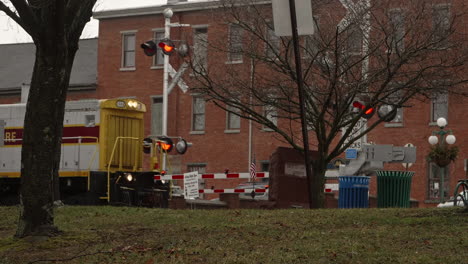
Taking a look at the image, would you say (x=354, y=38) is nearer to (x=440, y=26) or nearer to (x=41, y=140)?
(x=440, y=26)

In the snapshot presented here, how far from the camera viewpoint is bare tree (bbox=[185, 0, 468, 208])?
23812mm

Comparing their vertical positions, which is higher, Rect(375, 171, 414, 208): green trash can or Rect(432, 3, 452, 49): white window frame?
Rect(432, 3, 452, 49): white window frame

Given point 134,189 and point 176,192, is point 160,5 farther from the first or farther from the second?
point 134,189

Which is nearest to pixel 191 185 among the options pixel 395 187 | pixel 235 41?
pixel 235 41

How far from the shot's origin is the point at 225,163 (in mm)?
56156

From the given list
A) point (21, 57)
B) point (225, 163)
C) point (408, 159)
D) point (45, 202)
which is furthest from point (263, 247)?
point (21, 57)

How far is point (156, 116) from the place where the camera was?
58.0 m

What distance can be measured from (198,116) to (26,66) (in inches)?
503

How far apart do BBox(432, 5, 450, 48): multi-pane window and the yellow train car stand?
10114mm

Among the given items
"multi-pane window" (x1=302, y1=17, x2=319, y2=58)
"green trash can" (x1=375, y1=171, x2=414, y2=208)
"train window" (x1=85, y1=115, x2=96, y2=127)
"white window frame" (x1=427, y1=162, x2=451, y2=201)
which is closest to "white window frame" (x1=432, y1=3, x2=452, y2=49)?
"multi-pane window" (x1=302, y1=17, x2=319, y2=58)

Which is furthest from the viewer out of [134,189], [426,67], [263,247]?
[134,189]

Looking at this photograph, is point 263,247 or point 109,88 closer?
point 263,247

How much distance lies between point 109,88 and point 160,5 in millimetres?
6343

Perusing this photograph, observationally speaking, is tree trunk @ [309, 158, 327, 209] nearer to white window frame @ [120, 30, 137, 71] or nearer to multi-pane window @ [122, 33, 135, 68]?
white window frame @ [120, 30, 137, 71]
